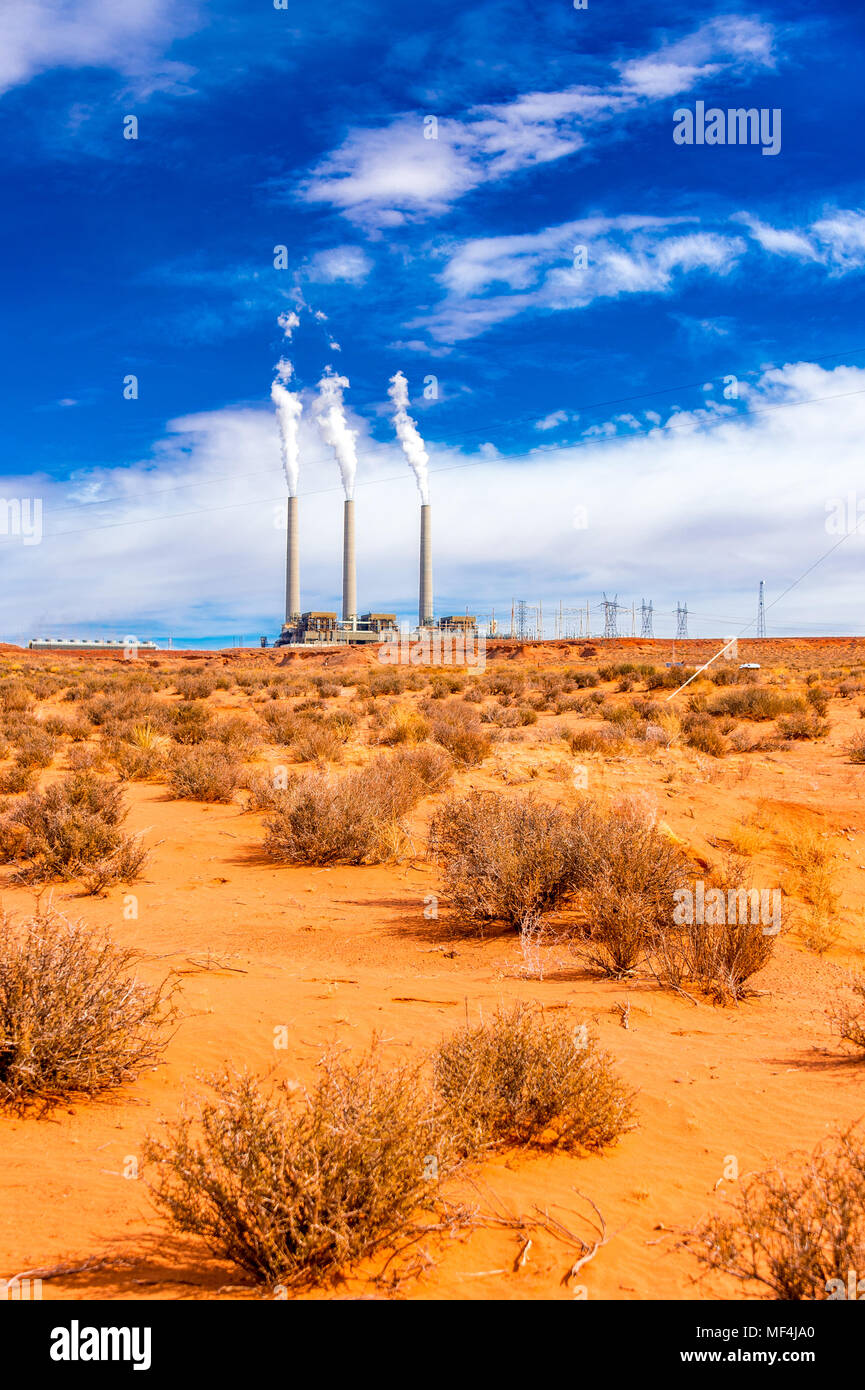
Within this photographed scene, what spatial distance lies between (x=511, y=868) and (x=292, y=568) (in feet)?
244

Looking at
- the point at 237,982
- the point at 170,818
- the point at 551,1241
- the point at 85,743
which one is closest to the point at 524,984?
A: the point at 237,982

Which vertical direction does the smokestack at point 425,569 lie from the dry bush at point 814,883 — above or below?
above

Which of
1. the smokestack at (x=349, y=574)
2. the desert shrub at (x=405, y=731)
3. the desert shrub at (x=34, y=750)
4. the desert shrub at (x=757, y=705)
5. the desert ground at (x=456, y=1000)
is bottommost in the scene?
the desert ground at (x=456, y=1000)

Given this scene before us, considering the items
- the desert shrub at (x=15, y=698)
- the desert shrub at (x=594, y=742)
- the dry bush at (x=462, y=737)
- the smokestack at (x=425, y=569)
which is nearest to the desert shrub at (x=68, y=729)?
the desert shrub at (x=15, y=698)

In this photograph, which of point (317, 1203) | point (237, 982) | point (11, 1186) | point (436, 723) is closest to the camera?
point (317, 1203)

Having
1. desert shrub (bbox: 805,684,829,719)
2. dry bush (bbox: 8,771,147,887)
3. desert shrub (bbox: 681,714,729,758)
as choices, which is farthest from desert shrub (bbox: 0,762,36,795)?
desert shrub (bbox: 805,684,829,719)

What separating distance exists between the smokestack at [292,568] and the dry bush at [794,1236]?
7844cm

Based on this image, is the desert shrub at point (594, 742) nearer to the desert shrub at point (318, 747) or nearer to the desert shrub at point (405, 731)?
the desert shrub at point (405, 731)

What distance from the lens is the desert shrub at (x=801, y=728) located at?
20.9m

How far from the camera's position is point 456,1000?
20.2 ft

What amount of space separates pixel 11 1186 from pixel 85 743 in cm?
1750

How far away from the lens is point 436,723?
19.5 metres

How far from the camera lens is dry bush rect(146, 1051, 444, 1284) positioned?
2.82m
